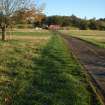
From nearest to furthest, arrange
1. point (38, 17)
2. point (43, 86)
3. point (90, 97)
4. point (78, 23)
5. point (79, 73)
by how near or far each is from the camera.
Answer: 1. point (90, 97)
2. point (43, 86)
3. point (79, 73)
4. point (38, 17)
5. point (78, 23)

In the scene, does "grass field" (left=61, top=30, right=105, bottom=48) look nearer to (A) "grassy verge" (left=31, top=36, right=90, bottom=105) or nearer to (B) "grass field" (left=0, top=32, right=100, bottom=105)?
(A) "grassy verge" (left=31, top=36, right=90, bottom=105)

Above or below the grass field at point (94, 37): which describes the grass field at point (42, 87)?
above

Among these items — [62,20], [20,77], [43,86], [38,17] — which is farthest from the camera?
[62,20]

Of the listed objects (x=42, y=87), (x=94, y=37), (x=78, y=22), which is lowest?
(x=94, y=37)

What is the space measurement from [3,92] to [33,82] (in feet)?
6.67

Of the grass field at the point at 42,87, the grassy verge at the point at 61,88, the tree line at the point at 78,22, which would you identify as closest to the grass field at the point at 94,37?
the grassy verge at the point at 61,88

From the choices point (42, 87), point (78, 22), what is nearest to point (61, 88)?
point (42, 87)

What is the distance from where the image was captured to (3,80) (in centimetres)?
1103

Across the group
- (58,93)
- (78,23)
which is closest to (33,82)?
(58,93)

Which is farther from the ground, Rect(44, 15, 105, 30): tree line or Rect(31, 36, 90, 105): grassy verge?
Rect(31, 36, 90, 105): grassy verge

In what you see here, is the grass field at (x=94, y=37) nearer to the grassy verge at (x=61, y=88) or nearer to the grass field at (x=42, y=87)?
the grassy verge at (x=61, y=88)

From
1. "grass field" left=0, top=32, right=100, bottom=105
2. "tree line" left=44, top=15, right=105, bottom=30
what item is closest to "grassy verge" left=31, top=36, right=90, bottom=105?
"grass field" left=0, top=32, right=100, bottom=105

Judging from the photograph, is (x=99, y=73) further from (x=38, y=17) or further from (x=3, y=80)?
(x=38, y=17)

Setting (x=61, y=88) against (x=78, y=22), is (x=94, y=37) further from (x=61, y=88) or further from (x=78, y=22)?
(x=78, y=22)
